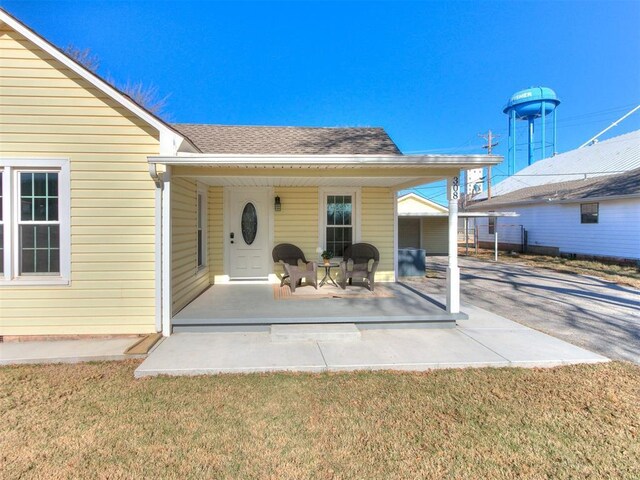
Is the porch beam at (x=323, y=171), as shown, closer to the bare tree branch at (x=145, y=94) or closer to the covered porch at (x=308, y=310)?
the covered porch at (x=308, y=310)

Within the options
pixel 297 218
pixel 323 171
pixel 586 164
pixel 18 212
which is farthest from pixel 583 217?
pixel 18 212

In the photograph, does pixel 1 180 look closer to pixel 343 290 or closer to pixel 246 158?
pixel 246 158

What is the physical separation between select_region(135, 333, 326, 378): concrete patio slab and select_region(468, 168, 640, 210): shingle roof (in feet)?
48.6

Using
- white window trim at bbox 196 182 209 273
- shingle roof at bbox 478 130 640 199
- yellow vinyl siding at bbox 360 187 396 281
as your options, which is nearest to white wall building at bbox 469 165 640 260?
shingle roof at bbox 478 130 640 199

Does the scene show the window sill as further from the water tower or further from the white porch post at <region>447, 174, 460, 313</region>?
the water tower

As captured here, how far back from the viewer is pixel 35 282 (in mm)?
4828

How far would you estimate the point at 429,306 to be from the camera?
19.2 feet

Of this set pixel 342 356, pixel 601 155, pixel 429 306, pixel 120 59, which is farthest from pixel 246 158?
pixel 601 155

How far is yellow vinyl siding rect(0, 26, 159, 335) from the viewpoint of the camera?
15.7 feet

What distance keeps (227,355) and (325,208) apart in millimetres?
4573

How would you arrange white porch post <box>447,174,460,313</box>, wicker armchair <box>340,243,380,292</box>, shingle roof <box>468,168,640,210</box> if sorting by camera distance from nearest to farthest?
1. white porch post <box>447,174,460,313</box>
2. wicker armchair <box>340,243,380,292</box>
3. shingle roof <box>468,168,640,210</box>

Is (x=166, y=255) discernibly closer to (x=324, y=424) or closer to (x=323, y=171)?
(x=323, y=171)

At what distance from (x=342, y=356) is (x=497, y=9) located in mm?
11677

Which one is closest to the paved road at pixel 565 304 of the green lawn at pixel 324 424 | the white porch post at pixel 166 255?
the green lawn at pixel 324 424
